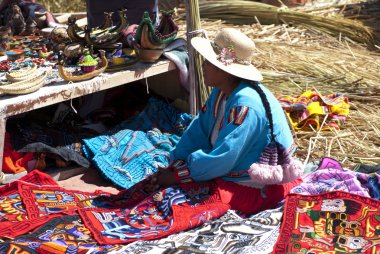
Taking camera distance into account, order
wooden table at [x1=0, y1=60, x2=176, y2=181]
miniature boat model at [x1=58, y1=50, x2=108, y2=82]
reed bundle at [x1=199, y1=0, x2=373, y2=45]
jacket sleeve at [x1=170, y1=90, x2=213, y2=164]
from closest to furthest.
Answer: jacket sleeve at [x1=170, y1=90, x2=213, y2=164]
wooden table at [x1=0, y1=60, x2=176, y2=181]
miniature boat model at [x1=58, y1=50, x2=108, y2=82]
reed bundle at [x1=199, y1=0, x2=373, y2=45]

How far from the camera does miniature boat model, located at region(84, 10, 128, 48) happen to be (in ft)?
15.4

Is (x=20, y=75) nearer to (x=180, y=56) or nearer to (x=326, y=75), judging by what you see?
(x=180, y=56)

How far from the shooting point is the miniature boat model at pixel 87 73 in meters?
4.20

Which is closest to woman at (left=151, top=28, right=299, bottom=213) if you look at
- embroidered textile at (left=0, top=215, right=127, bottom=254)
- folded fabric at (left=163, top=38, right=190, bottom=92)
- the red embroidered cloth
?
embroidered textile at (left=0, top=215, right=127, bottom=254)

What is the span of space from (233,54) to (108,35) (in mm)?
1634

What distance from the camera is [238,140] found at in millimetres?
3262

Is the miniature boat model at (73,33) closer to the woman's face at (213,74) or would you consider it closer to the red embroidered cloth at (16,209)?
the red embroidered cloth at (16,209)

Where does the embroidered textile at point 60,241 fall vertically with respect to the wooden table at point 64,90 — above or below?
below

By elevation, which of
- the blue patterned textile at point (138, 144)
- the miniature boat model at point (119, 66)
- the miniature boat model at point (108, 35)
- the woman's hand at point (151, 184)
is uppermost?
the miniature boat model at point (108, 35)

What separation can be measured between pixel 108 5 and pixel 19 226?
8.30 ft

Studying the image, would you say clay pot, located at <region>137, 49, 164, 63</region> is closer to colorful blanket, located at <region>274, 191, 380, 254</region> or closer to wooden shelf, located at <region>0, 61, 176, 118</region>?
wooden shelf, located at <region>0, 61, 176, 118</region>

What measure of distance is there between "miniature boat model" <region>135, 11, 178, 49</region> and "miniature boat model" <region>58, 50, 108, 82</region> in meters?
0.29

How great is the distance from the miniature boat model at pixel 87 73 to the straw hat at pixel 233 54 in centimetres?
111

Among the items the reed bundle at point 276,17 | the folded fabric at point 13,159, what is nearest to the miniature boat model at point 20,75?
the folded fabric at point 13,159
